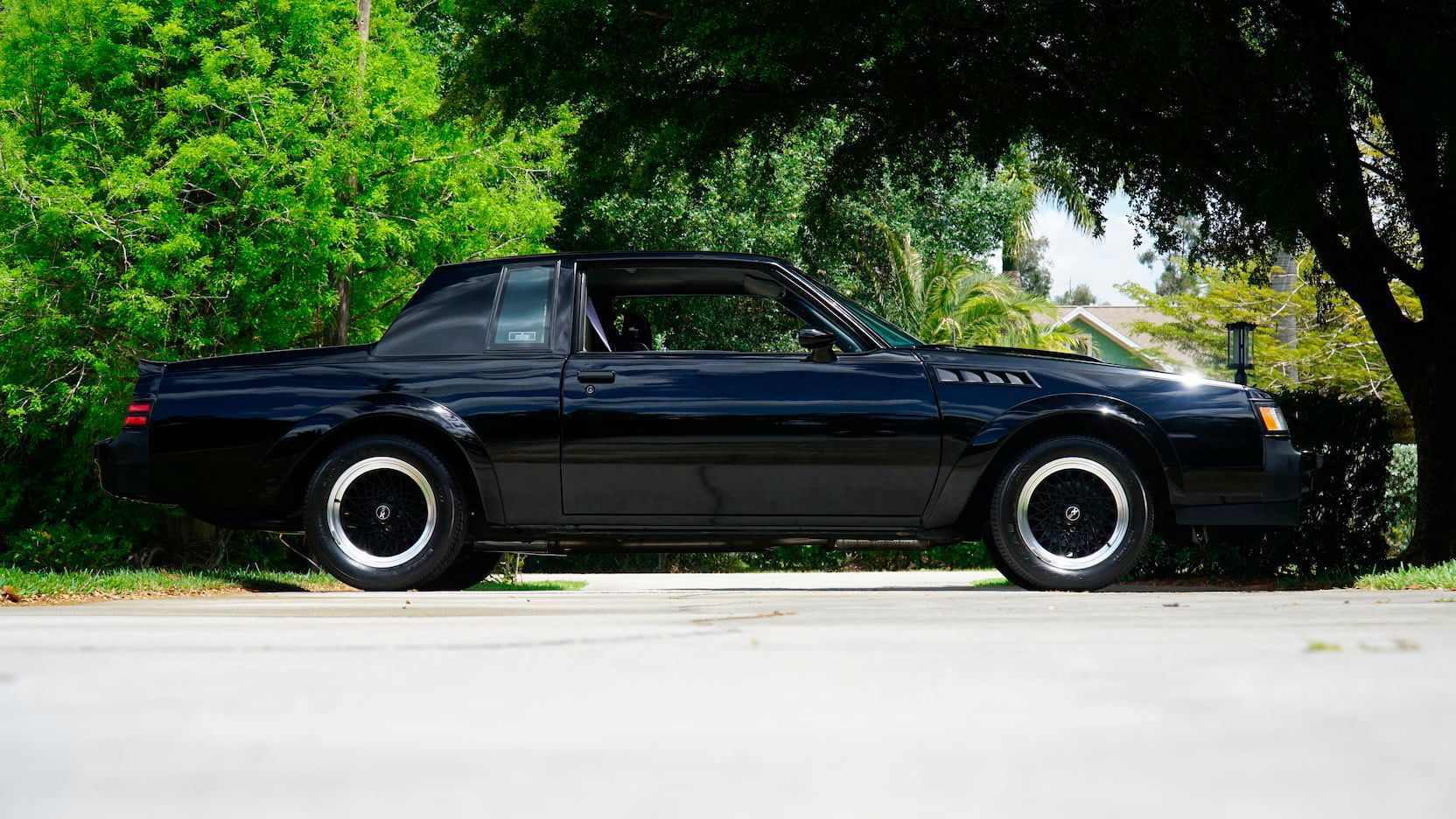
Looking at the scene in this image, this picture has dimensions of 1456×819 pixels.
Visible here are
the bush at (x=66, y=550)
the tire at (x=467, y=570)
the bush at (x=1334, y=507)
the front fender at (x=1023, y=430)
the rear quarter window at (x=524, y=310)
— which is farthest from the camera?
the bush at (x=66, y=550)

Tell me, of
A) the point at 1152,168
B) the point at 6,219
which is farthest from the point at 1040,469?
the point at 6,219

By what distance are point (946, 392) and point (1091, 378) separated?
68cm

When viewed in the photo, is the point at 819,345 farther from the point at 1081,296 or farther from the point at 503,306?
the point at 1081,296

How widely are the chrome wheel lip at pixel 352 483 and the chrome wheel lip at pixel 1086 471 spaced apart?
2754 mm

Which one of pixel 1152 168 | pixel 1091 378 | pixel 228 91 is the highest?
pixel 228 91

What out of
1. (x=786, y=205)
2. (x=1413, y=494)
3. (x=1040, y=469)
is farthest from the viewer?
(x=786, y=205)

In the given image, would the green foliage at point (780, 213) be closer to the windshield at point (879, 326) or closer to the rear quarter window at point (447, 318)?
the rear quarter window at point (447, 318)

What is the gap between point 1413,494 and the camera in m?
20.5

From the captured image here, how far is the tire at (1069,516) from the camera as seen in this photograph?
6.21 metres

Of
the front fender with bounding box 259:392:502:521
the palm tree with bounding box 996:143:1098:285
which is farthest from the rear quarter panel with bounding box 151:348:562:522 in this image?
the palm tree with bounding box 996:143:1098:285

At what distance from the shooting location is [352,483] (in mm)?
6473

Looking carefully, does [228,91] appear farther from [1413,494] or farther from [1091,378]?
[1413,494]

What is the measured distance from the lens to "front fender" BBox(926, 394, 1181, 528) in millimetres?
6195

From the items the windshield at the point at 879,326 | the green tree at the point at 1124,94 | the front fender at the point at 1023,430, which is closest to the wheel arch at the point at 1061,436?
the front fender at the point at 1023,430
